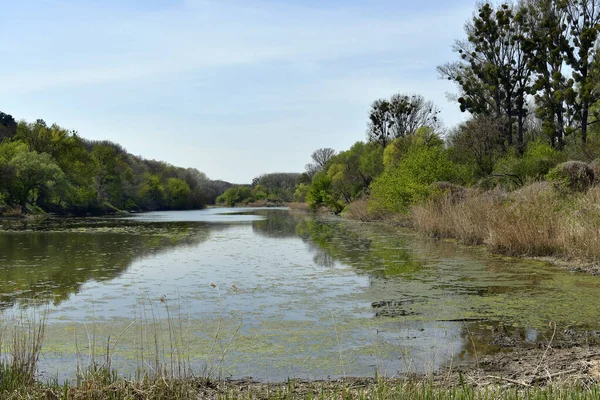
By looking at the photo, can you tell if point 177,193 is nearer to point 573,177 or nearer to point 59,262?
point 59,262

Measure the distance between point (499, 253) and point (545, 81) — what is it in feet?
65.3

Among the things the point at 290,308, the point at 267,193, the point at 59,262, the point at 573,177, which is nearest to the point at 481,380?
the point at 290,308

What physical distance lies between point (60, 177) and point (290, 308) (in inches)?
1772

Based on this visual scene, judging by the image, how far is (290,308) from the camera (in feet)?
29.8

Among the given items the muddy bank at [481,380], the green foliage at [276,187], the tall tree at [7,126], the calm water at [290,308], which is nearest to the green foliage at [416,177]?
the calm water at [290,308]

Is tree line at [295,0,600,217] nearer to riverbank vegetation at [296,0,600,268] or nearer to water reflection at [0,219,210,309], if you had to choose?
riverbank vegetation at [296,0,600,268]

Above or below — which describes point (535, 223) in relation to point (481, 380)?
above

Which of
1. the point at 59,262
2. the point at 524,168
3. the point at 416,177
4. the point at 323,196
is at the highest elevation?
the point at 524,168

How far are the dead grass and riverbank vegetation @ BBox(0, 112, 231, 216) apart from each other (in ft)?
130

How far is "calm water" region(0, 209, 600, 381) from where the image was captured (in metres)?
6.21

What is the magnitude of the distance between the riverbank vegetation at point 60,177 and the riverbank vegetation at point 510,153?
2876cm

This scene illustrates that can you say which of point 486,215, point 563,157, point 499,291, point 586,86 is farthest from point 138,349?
point 586,86

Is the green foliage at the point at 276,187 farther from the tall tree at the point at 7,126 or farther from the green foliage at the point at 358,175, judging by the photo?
the tall tree at the point at 7,126

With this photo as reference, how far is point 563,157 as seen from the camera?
26.1 m
